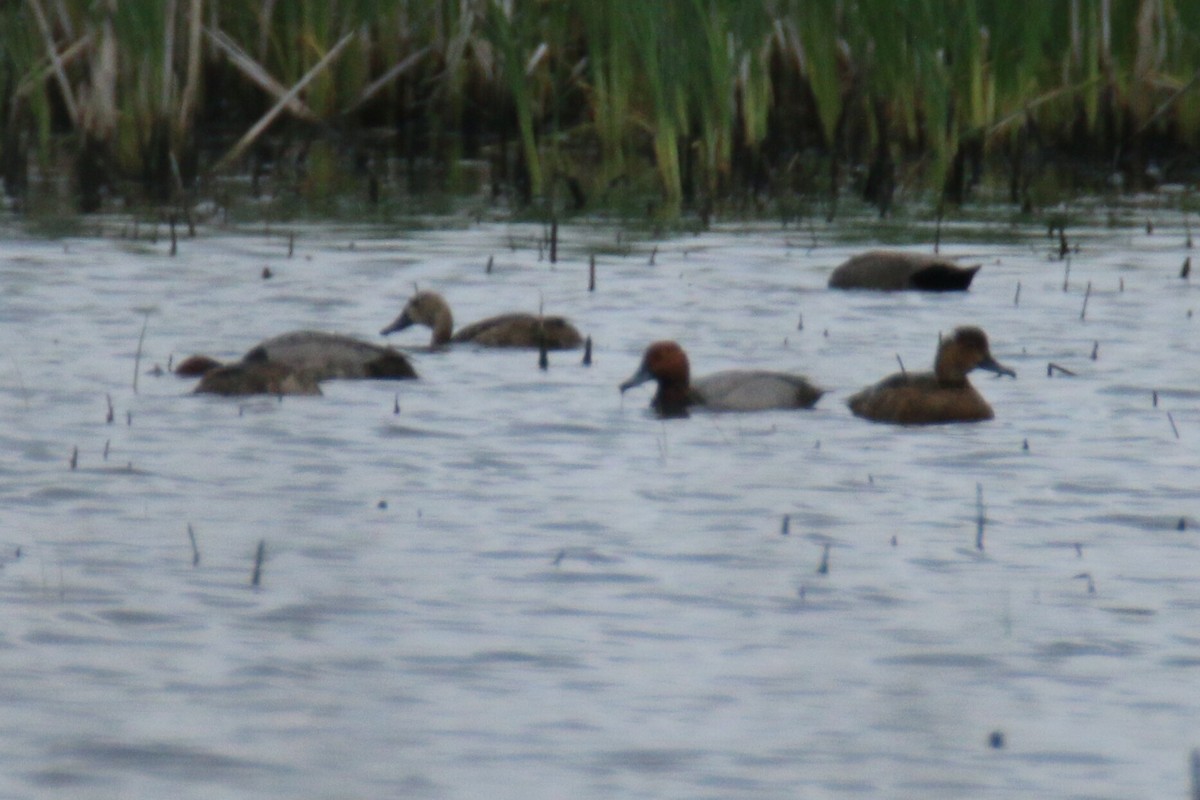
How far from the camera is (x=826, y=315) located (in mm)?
9273

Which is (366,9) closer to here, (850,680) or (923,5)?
(923,5)

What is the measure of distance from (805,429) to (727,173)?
262 inches

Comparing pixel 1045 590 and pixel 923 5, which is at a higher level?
pixel 923 5

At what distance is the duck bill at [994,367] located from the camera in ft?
23.9

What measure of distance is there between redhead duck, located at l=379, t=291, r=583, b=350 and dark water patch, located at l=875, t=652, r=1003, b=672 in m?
3.78

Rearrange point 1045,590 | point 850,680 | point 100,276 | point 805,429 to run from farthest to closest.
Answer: point 100,276, point 805,429, point 1045,590, point 850,680

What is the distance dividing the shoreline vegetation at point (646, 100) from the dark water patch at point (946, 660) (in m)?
7.13

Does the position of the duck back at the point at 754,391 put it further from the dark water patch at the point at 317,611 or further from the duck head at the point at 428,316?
the dark water patch at the point at 317,611

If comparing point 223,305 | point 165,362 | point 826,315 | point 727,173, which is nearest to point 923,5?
point 727,173

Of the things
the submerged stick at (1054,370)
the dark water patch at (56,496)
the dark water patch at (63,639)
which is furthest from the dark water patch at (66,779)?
the submerged stick at (1054,370)

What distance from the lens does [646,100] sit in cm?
1580

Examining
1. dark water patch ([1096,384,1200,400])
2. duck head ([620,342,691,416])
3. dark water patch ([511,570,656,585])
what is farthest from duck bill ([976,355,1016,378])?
dark water patch ([511,570,656,585])

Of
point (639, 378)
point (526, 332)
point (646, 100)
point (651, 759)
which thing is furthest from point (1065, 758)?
point (646, 100)

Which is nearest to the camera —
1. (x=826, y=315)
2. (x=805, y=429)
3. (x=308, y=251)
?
(x=805, y=429)
